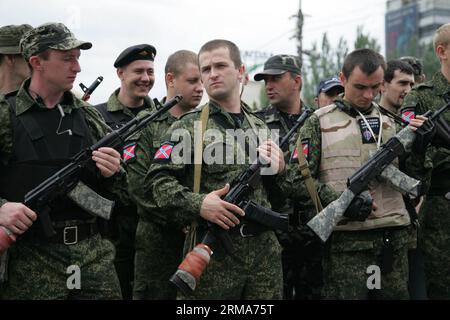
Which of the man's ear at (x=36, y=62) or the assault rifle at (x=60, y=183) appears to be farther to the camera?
the man's ear at (x=36, y=62)

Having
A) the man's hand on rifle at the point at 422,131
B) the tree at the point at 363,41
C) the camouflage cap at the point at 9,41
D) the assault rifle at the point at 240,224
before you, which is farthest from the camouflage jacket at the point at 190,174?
the tree at the point at 363,41

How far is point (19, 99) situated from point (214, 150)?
119 centimetres

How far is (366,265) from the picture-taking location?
13.5 ft

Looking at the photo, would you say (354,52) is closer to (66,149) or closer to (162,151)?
(162,151)

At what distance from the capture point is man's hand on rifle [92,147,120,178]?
137 inches

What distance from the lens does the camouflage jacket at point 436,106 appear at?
459cm

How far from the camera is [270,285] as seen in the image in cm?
361

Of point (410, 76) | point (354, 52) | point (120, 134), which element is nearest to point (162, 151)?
point (120, 134)

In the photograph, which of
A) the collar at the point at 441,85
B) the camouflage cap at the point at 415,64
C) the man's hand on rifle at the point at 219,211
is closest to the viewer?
the man's hand on rifle at the point at 219,211

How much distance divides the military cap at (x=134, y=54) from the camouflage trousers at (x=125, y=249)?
149 cm

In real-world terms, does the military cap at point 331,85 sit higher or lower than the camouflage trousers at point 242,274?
higher

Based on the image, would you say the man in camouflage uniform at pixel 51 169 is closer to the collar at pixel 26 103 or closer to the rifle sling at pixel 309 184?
the collar at pixel 26 103
